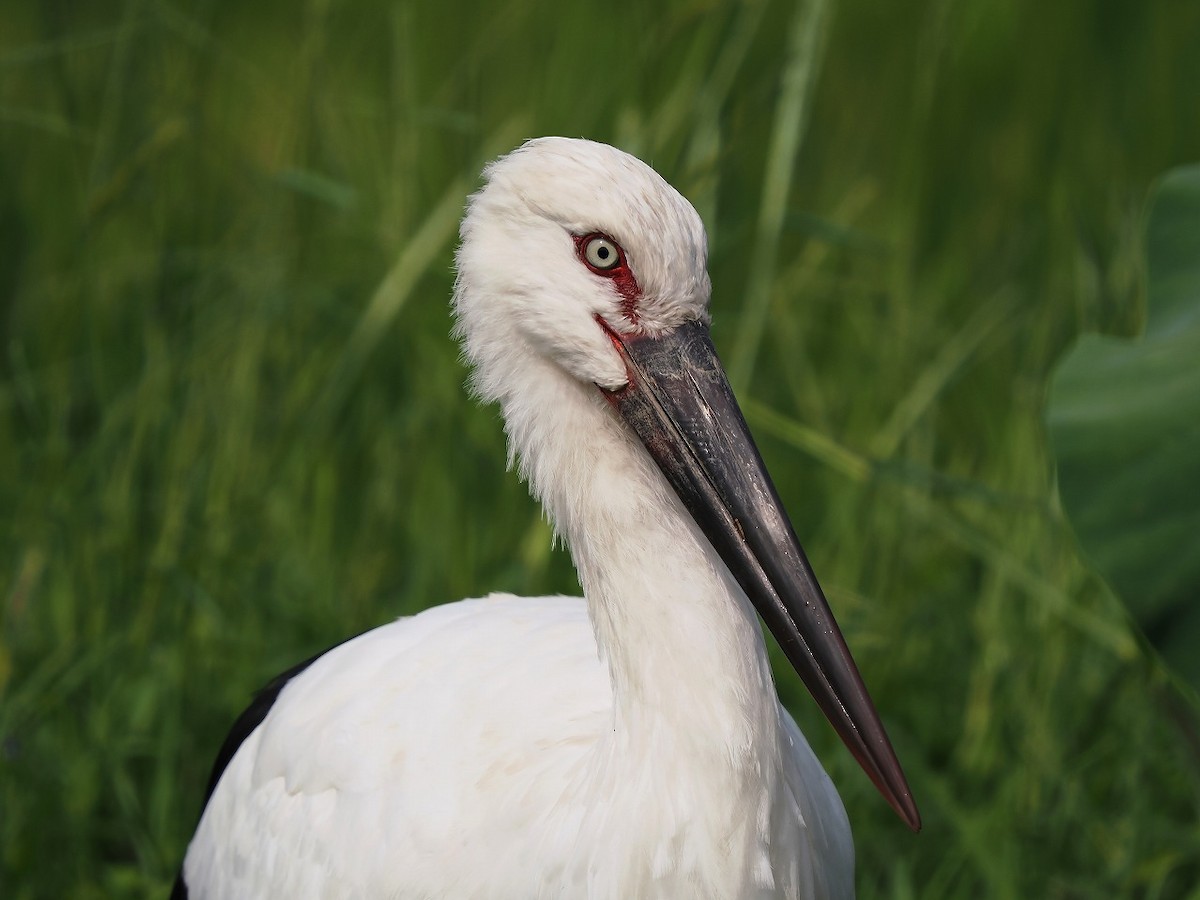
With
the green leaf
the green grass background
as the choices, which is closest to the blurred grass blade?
the green grass background

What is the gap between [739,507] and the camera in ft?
7.39

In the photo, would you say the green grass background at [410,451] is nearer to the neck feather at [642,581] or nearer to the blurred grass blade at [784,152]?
the blurred grass blade at [784,152]

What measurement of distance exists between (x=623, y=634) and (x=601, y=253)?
1.82 feet

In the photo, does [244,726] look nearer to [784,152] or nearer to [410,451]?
[410,451]

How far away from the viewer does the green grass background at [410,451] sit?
343cm

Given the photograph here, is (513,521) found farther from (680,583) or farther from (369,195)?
(680,583)

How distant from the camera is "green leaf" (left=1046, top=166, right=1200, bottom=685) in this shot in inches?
87.0

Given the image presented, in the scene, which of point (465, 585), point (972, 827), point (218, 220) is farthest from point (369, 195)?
point (972, 827)

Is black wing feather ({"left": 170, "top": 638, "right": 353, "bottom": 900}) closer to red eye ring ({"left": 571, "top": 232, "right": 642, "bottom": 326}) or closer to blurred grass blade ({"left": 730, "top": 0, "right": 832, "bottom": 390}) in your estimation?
red eye ring ({"left": 571, "top": 232, "right": 642, "bottom": 326})

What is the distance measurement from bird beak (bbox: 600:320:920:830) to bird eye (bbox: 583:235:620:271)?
9cm

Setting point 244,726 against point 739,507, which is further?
point 244,726

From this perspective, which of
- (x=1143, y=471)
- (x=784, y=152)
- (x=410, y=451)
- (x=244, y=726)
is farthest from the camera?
(x=410, y=451)

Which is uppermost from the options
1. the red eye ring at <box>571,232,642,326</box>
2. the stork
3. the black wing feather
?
the red eye ring at <box>571,232,642,326</box>

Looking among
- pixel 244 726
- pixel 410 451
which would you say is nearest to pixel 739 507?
pixel 244 726
